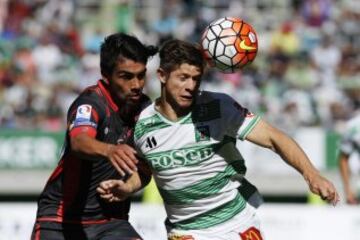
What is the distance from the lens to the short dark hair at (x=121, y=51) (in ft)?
21.3

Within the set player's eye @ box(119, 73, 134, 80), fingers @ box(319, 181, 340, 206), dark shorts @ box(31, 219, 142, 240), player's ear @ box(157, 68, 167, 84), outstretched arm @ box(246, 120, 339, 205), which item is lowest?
dark shorts @ box(31, 219, 142, 240)

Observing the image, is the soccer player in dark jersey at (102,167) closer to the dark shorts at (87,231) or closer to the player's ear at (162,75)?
the dark shorts at (87,231)

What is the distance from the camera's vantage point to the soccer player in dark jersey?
6.40 m

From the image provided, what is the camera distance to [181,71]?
6035 millimetres

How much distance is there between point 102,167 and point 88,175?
109 mm

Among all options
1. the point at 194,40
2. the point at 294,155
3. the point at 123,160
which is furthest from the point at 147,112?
the point at 194,40

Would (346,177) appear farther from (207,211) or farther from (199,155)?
(199,155)

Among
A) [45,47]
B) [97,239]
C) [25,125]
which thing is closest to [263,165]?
[25,125]

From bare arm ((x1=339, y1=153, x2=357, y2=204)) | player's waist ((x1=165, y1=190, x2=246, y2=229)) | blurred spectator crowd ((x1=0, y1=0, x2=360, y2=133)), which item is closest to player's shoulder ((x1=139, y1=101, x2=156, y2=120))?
player's waist ((x1=165, y1=190, x2=246, y2=229))

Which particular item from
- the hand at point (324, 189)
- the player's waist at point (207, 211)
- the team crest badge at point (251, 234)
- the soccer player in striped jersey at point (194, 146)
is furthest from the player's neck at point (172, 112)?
the hand at point (324, 189)

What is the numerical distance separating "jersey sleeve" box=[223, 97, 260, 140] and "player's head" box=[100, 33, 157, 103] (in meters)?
0.65

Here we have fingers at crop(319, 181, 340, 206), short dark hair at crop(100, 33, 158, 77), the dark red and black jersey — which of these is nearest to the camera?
fingers at crop(319, 181, 340, 206)

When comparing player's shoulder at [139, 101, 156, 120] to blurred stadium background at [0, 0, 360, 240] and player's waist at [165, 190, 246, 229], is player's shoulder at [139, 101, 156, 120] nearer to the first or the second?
player's waist at [165, 190, 246, 229]

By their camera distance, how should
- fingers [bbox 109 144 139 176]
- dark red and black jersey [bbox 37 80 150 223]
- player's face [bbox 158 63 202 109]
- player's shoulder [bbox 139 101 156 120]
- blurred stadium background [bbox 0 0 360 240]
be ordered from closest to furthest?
fingers [bbox 109 144 139 176], player's face [bbox 158 63 202 109], player's shoulder [bbox 139 101 156 120], dark red and black jersey [bbox 37 80 150 223], blurred stadium background [bbox 0 0 360 240]
